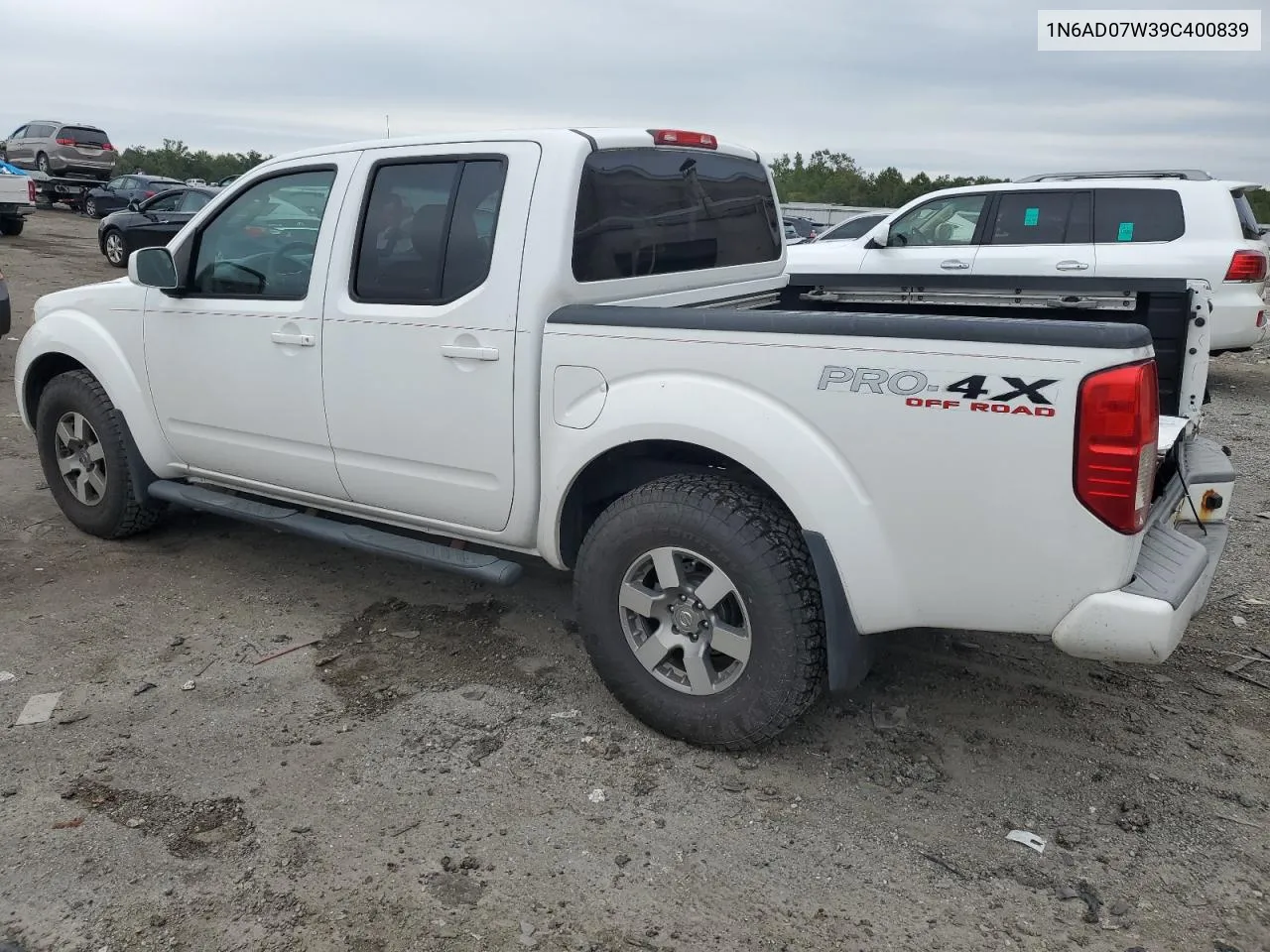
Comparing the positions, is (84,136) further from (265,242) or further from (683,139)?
(683,139)

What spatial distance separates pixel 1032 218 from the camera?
31.0 feet

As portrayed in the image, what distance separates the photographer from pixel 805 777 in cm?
320

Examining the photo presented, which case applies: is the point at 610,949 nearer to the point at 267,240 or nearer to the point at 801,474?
the point at 801,474

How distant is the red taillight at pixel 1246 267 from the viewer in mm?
8680

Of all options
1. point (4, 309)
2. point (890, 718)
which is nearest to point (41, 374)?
point (4, 309)

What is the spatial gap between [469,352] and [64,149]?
29.7 m

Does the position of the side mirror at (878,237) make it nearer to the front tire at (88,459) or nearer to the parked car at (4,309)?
the front tire at (88,459)

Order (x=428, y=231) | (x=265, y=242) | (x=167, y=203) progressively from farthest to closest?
(x=167, y=203) → (x=265, y=242) → (x=428, y=231)

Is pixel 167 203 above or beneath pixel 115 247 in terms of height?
above

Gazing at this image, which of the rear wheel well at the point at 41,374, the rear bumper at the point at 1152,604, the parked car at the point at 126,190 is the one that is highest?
the parked car at the point at 126,190

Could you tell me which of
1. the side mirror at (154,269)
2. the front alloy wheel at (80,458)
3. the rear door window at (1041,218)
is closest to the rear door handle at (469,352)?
the side mirror at (154,269)

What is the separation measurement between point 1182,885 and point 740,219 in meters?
2.88

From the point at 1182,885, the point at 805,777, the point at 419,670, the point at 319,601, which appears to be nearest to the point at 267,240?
the point at 319,601

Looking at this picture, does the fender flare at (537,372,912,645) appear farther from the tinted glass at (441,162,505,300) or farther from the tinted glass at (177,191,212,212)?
the tinted glass at (177,191,212,212)
